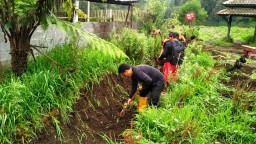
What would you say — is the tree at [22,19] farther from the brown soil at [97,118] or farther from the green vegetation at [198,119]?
the green vegetation at [198,119]

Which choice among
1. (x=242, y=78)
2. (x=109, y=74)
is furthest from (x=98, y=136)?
(x=242, y=78)

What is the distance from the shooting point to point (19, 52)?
4.41 m

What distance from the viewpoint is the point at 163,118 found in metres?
4.07

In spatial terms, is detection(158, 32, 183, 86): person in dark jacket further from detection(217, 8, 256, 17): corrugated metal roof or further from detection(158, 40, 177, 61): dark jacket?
detection(217, 8, 256, 17): corrugated metal roof

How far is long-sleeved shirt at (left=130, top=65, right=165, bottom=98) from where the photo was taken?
4539mm

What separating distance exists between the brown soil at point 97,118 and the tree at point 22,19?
1215 millimetres

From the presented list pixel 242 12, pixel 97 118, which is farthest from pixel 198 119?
pixel 242 12

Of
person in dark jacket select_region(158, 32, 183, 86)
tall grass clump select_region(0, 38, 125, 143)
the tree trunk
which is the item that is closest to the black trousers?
tall grass clump select_region(0, 38, 125, 143)

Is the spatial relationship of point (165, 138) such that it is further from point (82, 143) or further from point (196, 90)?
point (196, 90)

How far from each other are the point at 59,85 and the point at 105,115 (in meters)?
1.02

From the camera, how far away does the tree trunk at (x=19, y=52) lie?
4.38 meters

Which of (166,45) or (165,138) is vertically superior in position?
(166,45)

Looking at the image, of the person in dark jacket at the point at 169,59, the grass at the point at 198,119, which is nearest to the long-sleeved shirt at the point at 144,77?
the grass at the point at 198,119

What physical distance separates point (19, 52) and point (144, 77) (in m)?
2.14
